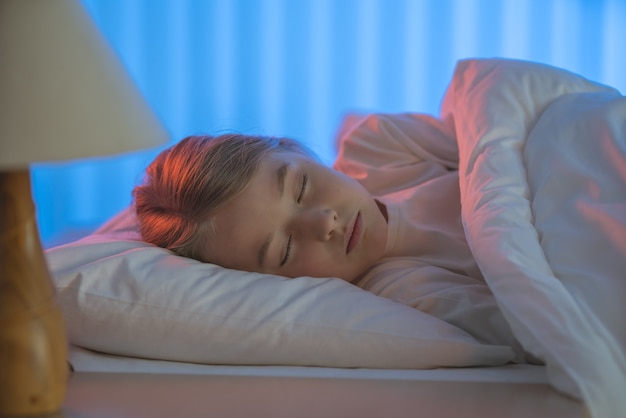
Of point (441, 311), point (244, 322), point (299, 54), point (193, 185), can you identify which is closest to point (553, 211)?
point (441, 311)

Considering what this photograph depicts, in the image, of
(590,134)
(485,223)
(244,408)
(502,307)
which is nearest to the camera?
(244,408)

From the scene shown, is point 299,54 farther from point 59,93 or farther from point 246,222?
point 59,93

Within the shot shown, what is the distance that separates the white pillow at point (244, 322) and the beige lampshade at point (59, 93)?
0.35 meters

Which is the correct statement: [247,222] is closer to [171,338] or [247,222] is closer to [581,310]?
[171,338]

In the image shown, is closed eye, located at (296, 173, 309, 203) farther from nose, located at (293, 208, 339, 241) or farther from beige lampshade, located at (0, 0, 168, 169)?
beige lampshade, located at (0, 0, 168, 169)

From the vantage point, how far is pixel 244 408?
825mm

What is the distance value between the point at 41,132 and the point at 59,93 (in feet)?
0.13

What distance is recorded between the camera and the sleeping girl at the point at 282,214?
125 centimetres

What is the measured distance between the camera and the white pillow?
3.21 ft

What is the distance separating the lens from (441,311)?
1127mm

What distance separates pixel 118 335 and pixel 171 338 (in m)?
0.07

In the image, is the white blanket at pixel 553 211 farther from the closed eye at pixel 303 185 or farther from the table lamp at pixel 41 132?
the table lamp at pixel 41 132

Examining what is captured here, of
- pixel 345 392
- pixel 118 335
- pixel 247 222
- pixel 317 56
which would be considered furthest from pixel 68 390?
pixel 317 56

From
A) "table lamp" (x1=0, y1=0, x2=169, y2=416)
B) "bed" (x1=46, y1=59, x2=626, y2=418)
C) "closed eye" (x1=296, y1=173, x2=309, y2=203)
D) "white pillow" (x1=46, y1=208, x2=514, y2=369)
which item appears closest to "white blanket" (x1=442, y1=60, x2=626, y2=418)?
"bed" (x1=46, y1=59, x2=626, y2=418)
